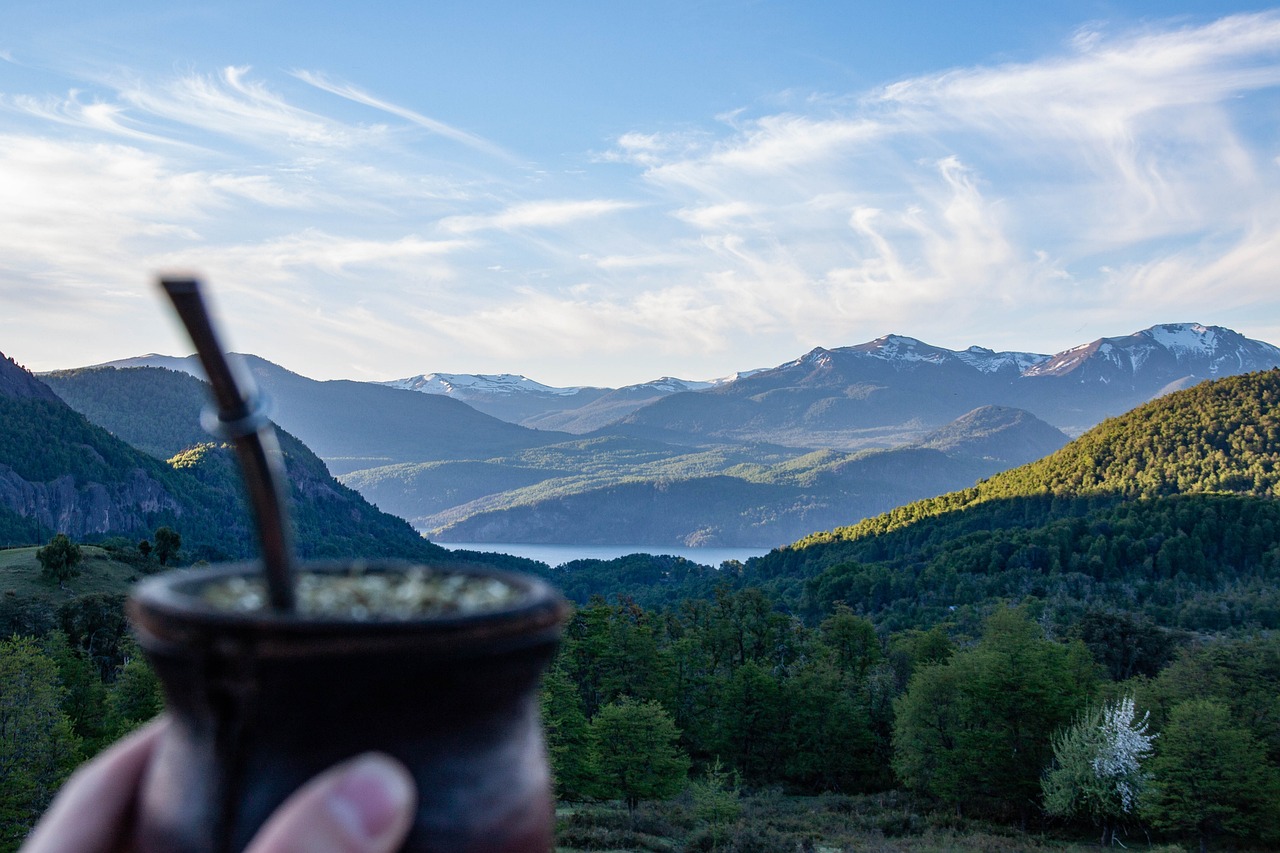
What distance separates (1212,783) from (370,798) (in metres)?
35.5

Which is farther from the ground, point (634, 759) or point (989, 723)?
point (989, 723)

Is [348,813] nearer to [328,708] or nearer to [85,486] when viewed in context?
[328,708]

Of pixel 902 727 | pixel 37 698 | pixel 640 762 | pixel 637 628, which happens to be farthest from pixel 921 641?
pixel 37 698

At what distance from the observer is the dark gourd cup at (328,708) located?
59.8 inches

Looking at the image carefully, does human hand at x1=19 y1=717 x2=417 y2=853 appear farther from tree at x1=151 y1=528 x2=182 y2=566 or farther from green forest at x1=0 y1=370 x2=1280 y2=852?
tree at x1=151 y1=528 x2=182 y2=566

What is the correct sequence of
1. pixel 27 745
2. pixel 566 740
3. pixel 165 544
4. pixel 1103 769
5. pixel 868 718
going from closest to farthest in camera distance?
pixel 27 745 → pixel 1103 769 → pixel 566 740 → pixel 868 718 → pixel 165 544

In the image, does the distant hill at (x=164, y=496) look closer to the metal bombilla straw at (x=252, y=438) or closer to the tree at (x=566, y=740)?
the tree at (x=566, y=740)

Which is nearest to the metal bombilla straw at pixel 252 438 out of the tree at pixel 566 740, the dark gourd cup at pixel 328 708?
the dark gourd cup at pixel 328 708

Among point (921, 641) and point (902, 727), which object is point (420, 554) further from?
point (902, 727)

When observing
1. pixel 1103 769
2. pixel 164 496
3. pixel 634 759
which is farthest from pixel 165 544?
pixel 1103 769

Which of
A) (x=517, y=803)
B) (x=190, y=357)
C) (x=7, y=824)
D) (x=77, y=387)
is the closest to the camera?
(x=190, y=357)

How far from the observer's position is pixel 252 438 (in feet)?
5.11

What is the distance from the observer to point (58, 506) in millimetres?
99938

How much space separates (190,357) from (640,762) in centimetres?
3330
